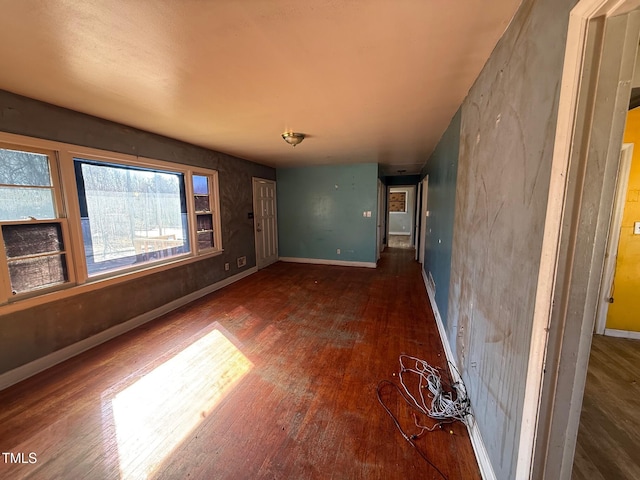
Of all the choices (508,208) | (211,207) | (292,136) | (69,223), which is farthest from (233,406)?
(211,207)

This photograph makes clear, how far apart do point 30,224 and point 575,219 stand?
349 centimetres

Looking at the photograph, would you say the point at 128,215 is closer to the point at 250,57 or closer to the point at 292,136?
the point at 292,136

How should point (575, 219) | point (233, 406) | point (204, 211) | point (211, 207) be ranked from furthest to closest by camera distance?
point (211, 207), point (204, 211), point (233, 406), point (575, 219)

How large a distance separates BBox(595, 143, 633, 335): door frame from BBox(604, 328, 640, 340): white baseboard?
4cm

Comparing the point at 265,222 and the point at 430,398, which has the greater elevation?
the point at 265,222

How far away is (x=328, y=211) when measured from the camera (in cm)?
574

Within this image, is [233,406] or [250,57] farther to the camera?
[233,406]

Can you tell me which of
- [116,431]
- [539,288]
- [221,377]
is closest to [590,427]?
[539,288]

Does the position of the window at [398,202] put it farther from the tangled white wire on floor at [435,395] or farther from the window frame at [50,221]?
the window frame at [50,221]

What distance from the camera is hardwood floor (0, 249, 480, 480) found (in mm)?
1374

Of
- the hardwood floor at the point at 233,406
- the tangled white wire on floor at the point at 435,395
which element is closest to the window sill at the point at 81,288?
the hardwood floor at the point at 233,406

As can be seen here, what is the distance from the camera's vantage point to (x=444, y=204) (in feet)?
9.25

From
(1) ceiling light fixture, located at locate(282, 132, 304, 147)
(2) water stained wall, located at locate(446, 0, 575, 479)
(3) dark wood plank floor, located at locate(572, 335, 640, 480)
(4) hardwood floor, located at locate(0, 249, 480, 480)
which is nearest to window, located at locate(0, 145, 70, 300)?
(4) hardwood floor, located at locate(0, 249, 480, 480)

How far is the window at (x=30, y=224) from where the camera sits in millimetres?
1973
